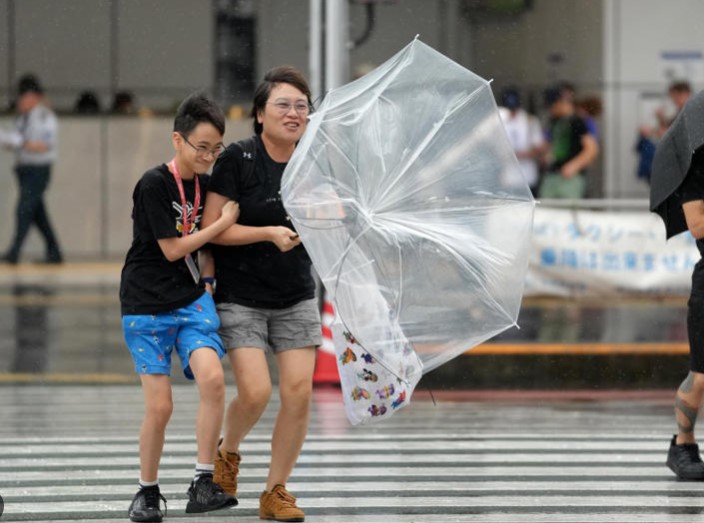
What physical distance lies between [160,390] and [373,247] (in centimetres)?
102

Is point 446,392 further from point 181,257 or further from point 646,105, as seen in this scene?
point 181,257

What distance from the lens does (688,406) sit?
7.81m

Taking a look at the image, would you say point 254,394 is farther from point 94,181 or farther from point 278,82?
point 94,181

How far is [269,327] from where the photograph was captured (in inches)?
272

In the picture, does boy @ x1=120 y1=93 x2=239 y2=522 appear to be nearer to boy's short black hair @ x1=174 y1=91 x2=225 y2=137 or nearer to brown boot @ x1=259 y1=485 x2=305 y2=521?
boy's short black hair @ x1=174 y1=91 x2=225 y2=137

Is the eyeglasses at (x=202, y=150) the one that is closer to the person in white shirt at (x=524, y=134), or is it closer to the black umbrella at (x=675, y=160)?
the black umbrella at (x=675, y=160)

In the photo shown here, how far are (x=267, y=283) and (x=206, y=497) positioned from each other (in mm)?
886

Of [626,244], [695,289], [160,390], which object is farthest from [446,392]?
[160,390]

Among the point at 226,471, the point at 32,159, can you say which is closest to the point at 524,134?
the point at 32,159

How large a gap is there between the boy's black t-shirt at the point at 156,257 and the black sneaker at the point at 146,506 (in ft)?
2.35

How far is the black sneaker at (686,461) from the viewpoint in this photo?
7734 millimetres

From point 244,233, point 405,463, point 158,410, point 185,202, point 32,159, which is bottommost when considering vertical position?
point 405,463

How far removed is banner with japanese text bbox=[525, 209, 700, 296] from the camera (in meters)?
13.2

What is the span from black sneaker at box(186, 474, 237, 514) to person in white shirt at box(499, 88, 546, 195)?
23.8 ft
